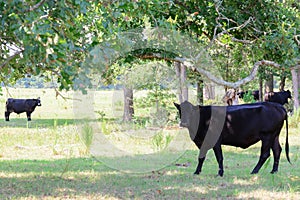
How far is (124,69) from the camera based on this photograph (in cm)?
1248

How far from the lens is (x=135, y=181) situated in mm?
8344

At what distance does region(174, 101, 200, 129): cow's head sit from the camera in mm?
8930

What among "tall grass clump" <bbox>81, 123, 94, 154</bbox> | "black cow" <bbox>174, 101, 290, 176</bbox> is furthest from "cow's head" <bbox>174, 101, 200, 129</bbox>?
"tall grass clump" <bbox>81, 123, 94, 154</bbox>

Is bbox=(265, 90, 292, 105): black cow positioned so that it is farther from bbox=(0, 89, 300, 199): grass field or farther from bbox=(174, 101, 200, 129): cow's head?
bbox=(174, 101, 200, 129): cow's head

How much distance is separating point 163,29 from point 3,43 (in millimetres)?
2402

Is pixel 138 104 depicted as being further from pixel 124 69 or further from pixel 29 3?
pixel 29 3

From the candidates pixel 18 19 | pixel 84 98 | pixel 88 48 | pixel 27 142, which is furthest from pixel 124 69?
pixel 18 19

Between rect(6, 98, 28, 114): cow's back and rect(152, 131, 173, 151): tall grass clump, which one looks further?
rect(6, 98, 28, 114): cow's back

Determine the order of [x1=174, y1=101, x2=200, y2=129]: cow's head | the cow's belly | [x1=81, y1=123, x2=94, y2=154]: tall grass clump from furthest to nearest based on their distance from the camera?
1. [x1=81, y1=123, x2=94, y2=154]: tall grass clump
2. the cow's belly
3. [x1=174, y1=101, x2=200, y2=129]: cow's head

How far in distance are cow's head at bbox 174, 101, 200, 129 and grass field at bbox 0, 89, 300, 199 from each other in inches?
34.6

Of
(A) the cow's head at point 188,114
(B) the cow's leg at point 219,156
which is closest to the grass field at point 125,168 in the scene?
(B) the cow's leg at point 219,156

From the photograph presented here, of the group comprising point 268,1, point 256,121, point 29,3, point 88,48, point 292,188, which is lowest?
point 292,188

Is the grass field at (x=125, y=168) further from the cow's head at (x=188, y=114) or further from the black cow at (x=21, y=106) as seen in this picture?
the black cow at (x=21, y=106)

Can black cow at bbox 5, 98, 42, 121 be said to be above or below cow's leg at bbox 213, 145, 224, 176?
above
